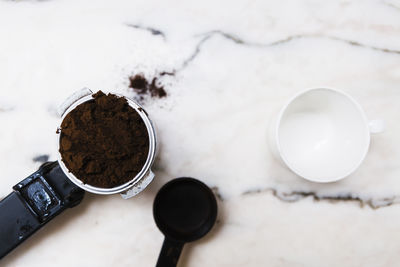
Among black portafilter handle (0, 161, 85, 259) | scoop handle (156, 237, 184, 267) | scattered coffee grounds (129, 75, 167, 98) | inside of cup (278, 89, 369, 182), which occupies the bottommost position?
scoop handle (156, 237, 184, 267)

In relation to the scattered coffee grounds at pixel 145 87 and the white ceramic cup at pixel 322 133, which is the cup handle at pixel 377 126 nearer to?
the white ceramic cup at pixel 322 133

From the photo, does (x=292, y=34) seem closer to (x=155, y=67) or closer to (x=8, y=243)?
(x=155, y=67)

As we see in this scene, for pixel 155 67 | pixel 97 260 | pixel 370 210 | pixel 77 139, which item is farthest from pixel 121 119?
pixel 370 210

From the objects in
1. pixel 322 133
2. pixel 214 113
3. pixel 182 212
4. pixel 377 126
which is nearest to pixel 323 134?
pixel 322 133

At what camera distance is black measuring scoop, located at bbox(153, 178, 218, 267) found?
666mm

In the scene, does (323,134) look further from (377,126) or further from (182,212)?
(182,212)

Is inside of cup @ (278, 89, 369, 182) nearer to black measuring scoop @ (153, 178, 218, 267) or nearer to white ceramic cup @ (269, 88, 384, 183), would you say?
white ceramic cup @ (269, 88, 384, 183)

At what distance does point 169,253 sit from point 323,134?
41 cm

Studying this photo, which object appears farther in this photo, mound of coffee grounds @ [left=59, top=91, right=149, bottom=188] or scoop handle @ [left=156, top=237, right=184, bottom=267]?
scoop handle @ [left=156, top=237, right=184, bottom=267]

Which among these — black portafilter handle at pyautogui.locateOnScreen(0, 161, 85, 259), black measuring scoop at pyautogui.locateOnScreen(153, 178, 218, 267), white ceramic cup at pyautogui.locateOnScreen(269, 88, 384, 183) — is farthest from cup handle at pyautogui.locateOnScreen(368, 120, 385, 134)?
black portafilter handle at pyautogui.locateOnScreen(0, 161, 85, 259)

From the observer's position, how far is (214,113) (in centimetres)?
71

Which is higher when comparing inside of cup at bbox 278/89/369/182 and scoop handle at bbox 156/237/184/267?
inside of cup at bbox 278/89/369/182

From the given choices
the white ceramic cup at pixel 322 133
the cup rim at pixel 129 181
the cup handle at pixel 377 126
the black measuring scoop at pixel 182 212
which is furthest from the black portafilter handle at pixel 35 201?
the cup handle at pixel 377 126

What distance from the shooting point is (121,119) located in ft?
1.79
